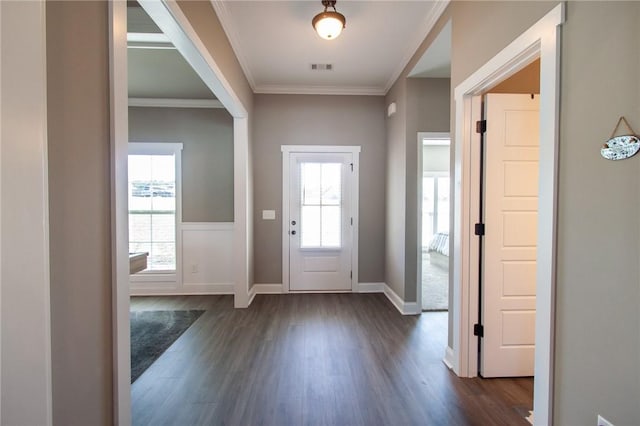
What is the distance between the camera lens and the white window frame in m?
4.11

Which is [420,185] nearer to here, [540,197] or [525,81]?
[525,81]

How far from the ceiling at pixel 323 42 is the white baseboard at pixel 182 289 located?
2956mm

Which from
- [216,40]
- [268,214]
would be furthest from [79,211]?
[268,214]

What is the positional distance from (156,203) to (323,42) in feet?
10.6

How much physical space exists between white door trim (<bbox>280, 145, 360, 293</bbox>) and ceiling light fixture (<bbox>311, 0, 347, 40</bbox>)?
1841mm

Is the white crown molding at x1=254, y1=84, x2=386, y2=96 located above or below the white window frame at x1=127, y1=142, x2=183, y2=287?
above

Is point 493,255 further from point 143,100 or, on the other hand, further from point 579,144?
point 143,100

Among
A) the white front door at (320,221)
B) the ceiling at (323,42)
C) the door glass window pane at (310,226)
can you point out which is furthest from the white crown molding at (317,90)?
the door glass window pane at (310,226)

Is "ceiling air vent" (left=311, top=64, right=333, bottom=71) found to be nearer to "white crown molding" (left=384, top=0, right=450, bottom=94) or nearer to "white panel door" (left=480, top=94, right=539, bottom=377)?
"white crown molding" (left=384, top=0, right=450, bottom=94)

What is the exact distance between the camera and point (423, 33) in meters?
2.73

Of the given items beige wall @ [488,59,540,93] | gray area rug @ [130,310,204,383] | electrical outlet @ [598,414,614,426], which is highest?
beige wall @ [488,59,540,93]

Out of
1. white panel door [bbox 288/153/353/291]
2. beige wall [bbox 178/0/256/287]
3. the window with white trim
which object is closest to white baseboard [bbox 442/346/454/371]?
white panel door [bbox 288/153/353/291]

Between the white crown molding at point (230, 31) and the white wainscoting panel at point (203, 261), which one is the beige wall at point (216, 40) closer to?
the white crown molding at point (230, 31)

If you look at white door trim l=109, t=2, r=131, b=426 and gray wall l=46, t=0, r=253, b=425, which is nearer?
gray wall l=46, t=0, r=253, b=425
